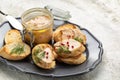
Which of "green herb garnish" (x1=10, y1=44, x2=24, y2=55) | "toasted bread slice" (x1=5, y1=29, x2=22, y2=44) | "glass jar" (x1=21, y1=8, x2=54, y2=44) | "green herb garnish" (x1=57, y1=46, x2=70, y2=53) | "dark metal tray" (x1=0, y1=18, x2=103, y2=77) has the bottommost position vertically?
"dark metal tray" (x1=0, y1=18, x2=103, y2=77)

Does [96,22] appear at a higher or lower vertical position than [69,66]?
higher

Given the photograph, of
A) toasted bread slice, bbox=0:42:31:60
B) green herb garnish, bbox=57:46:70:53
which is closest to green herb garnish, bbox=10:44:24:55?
toasted bread slice, bbox=0:42:31:60

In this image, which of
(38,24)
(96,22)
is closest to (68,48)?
(38,24)

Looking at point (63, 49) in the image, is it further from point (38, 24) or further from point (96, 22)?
point (96, 22)

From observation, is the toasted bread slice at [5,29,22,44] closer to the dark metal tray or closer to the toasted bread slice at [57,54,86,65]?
the dark metal tray

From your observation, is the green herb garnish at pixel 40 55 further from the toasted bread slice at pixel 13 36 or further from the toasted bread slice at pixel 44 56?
the toasted bread slice at pixel 13 36
